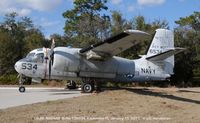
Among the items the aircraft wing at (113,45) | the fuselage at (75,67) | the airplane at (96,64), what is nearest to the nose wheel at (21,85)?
the airplane at (96,64)

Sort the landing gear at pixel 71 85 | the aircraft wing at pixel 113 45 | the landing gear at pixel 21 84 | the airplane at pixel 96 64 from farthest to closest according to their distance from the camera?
the landing gear at pixel 71 85 < the landing gear at pixel 21 84 < the airplane at pixel 96 64 < the aircraft wing at pixel 113 45

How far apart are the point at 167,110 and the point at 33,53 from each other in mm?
11773

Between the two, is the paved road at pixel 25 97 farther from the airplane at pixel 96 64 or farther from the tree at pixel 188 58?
the tree at pixel 188 58

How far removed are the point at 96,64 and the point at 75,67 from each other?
1.44 m

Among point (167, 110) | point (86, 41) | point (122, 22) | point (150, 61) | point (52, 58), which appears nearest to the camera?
point (167, 110)

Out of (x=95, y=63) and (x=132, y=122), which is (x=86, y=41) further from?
(x=132, y=122)

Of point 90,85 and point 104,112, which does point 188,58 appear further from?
point 104,112

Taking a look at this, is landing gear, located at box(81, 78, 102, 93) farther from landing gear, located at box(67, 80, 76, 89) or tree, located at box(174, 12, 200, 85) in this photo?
tree, located at box(174, 12, 200, 85)

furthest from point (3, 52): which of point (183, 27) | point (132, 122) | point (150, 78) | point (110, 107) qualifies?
point (132, 122)

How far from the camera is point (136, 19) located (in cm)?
4328

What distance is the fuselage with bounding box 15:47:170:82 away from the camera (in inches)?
869

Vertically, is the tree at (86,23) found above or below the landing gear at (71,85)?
above

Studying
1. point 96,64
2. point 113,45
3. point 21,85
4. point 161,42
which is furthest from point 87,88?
point 161,42

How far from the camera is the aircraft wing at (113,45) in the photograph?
1873cm
